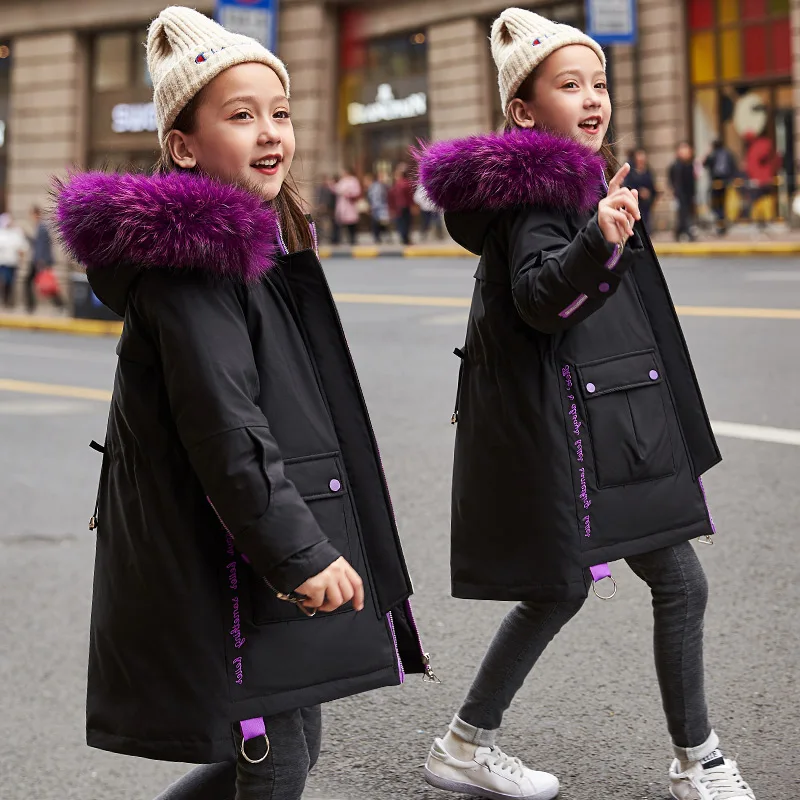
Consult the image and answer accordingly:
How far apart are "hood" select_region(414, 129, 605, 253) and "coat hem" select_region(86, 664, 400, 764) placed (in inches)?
46.6

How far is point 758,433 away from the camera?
768cm

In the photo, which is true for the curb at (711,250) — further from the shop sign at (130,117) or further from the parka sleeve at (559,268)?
the parka sleeve at (559,268)

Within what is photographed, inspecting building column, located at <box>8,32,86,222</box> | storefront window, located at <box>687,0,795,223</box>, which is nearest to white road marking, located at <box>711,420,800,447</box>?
storefront window, located at <box>687,0,795,223</box>

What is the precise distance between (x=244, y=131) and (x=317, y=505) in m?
0.74

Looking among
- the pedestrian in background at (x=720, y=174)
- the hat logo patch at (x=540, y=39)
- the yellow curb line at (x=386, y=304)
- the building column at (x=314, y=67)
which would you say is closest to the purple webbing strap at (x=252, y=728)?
the hat logo patch at (x=540, y=39)

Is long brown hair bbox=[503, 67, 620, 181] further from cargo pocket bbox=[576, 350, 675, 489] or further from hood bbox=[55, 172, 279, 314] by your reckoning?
hood bbox=[55, 172, 279, 314]

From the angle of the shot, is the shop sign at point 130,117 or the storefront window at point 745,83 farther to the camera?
the shop sign at point 130,117

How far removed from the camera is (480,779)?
3.44 meters

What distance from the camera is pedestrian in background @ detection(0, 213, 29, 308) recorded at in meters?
25.2

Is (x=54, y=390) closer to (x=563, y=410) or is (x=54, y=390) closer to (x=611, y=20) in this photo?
(x=563, y=410)

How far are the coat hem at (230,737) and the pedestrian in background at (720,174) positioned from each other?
22.9 meters

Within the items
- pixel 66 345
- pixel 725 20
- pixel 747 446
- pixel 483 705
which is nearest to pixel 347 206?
pixel 725 20

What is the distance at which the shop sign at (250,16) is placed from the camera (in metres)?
20.0

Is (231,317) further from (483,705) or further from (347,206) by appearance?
(347,206)
